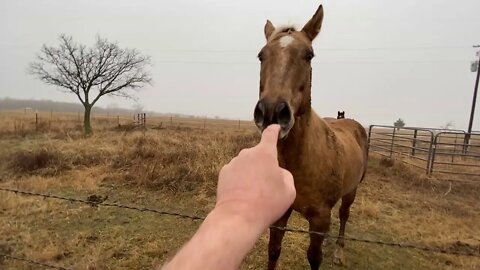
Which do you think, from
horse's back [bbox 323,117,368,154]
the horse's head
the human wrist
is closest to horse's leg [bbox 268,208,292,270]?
the horse's head

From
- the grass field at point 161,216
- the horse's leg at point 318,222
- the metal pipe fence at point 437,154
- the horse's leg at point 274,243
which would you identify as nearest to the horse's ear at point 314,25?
the horse's leg at point 318,222

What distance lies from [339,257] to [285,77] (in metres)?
3.56

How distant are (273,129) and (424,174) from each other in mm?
11530

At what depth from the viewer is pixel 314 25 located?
2.94m

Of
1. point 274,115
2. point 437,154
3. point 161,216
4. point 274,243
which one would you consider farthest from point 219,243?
point 437,154

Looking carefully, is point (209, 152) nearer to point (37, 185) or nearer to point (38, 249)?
point (37, 185)

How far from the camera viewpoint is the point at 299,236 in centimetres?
566

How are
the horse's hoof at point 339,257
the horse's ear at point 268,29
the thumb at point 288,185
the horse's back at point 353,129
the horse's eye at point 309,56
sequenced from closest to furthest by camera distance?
the thumb at point 288,185, the horse's eye at point 309,56, the horse's ear at point 268,29, the horse's hoof at point 339,257, the horse's back at point 353,129

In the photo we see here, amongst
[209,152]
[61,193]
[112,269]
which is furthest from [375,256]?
[61,193]

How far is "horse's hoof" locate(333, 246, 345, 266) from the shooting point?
4.80m

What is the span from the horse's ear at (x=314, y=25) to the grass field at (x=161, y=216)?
3236 mm

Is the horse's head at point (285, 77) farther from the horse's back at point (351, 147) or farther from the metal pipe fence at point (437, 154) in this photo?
the metal pipe fence at point (437, 154)

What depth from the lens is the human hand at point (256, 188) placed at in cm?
67

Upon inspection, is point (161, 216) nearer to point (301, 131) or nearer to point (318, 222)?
point (318, 222)
